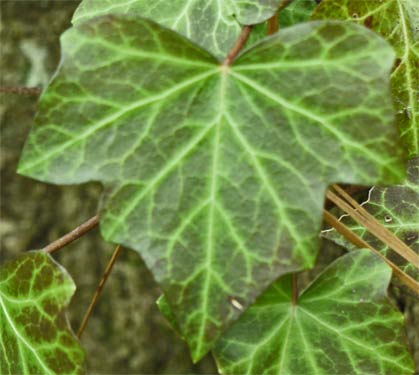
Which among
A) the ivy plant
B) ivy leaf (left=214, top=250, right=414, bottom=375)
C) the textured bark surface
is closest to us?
the ivy plant

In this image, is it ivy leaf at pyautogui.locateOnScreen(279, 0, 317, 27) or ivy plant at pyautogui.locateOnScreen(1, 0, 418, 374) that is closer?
ivy plant at pyautogui.locateOnScreen(1, 0, 418, 374)

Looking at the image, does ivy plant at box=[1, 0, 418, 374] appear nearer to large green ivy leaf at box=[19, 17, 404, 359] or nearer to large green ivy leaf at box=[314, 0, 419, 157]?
large green ivy leaf at box=[19, 17, 404, 359]

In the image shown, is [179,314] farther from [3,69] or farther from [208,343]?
[3,69]

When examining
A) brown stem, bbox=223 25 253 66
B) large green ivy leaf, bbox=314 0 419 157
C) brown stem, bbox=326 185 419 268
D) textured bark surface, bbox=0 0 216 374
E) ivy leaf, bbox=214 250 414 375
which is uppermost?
brown stem, bbox=223 25 253 66

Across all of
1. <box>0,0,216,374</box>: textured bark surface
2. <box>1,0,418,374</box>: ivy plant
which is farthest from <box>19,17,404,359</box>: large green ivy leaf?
<box>0,0,216,374</box>: textured bark surface

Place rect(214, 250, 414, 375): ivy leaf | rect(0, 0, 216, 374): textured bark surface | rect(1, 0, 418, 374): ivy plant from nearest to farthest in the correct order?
1. rect(1, 0, 418, 374): ivy plant
2. rect(214, 250, 414, 375): ivy leaf
3. rect(0, 0, 216, 374): textured bark surface

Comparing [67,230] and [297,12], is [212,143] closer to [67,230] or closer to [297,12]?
[297,12]

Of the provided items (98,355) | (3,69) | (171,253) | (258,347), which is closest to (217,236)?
(171,253)

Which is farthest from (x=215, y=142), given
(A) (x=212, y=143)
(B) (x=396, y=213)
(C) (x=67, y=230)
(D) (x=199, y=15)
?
(C) (x=67, y=230)
